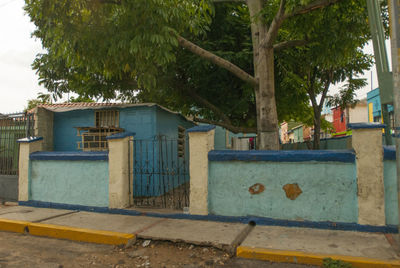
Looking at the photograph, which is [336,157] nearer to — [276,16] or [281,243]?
[281,243]

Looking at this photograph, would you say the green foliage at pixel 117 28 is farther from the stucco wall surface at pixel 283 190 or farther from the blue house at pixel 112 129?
the blue house at pixel 112 129

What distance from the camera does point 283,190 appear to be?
4.82 metres

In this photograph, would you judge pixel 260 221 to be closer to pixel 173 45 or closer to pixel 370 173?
A: pixel 370 173

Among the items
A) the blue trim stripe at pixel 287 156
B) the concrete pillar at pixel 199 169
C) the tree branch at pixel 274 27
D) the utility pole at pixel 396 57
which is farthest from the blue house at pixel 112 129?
the utility pole at pixel 396 57

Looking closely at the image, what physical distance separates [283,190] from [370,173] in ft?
4.41

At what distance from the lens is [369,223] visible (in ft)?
14.2

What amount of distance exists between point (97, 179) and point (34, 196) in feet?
6.54

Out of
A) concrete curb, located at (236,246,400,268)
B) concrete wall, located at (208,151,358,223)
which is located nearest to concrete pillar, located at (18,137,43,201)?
concrete wall, located at (208,151,358,223)

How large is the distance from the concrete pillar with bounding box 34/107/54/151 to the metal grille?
2.32 ft

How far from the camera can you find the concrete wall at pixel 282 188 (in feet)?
14.8

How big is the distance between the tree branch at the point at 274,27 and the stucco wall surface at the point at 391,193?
11.1 ft

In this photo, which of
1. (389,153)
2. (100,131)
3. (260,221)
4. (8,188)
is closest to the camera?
(389,153)

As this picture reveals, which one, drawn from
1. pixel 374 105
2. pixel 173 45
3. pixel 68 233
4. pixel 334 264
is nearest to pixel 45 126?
pixel 68 233

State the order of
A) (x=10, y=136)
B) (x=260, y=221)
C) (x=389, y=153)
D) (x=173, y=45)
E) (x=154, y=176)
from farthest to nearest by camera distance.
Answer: (x=154, y=176) → (x=10, y=136) → (x=173, y=45) → (x=260, y=221) → (x=389, y=153)
